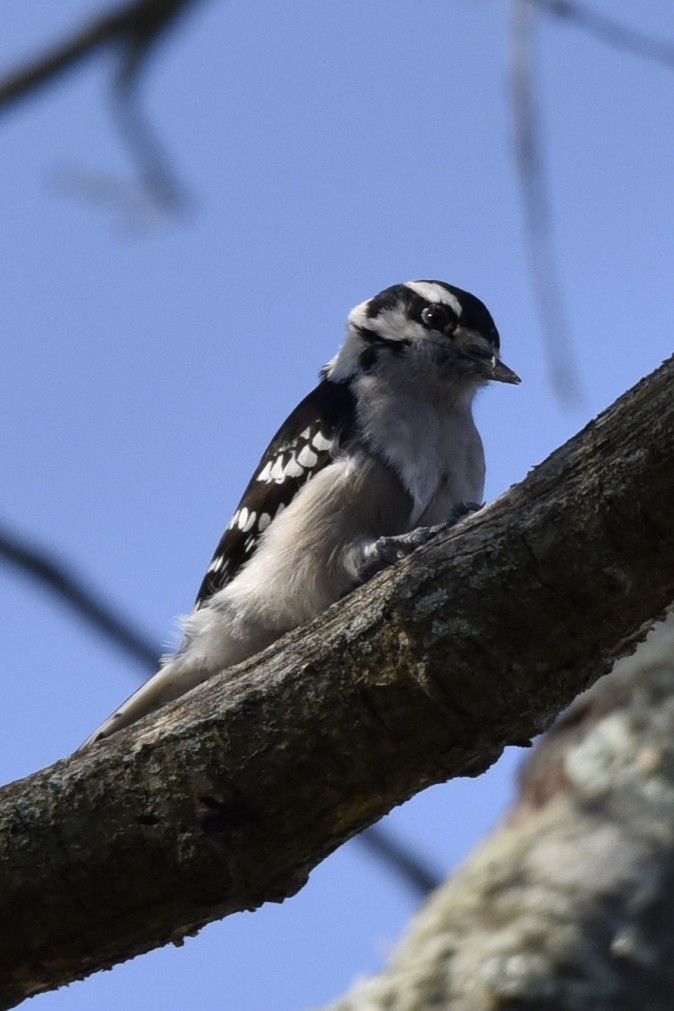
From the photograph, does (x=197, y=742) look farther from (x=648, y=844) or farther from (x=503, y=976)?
(x=648, y=844)

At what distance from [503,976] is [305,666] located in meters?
1.91

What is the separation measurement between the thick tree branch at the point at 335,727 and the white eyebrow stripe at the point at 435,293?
2916 millimetres

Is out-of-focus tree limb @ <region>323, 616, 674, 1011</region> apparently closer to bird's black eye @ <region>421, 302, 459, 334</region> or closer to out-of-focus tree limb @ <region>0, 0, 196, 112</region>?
bird's black eye @ <region>421, 302, 459, 334</region>

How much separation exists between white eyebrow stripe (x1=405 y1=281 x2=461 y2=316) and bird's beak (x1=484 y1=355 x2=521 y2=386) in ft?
1.05

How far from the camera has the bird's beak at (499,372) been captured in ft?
19.0

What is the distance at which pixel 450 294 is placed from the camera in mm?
6109

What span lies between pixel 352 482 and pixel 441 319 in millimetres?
1262

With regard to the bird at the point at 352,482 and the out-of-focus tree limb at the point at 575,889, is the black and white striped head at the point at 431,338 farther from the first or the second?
the out-of-focus tree limb at the point at 575,889

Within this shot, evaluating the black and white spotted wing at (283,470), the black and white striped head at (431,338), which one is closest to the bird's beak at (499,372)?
the black and white striped head at (431,338)

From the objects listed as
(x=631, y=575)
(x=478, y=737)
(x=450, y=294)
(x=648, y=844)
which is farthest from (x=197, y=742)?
(x=450, y=294)

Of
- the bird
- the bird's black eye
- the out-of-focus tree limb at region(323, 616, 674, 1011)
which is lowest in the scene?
the out-of-focus tree limb at region(323, 616, 674, 1011)

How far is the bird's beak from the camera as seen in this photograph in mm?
5793

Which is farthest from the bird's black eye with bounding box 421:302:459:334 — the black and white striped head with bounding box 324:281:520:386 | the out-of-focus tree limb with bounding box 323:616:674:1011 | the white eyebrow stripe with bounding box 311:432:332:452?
the out-of-focus tree limb with bounding box 323:616:674:1011

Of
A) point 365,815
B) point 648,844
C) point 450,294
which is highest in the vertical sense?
point 450,294
